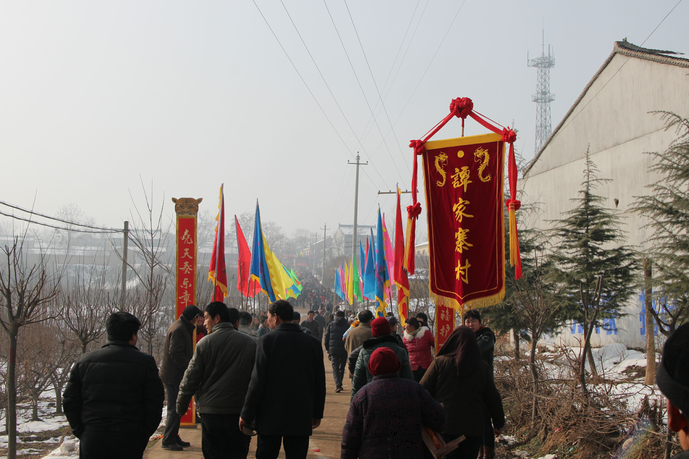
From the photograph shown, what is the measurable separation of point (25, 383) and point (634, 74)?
21.3 metres

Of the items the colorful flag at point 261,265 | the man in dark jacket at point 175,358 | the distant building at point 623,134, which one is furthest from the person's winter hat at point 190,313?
the distant building at point 623,134

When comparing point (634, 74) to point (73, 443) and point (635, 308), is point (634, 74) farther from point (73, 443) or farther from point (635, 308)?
point (73, 443)

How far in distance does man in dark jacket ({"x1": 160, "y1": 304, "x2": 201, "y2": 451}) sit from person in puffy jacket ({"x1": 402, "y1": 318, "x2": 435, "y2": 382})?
315cm

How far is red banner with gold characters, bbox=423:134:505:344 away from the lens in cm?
648

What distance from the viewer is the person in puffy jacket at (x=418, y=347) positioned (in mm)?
7961

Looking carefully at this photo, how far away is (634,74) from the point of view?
17609 millimetres

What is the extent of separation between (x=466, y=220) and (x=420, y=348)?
235 cm

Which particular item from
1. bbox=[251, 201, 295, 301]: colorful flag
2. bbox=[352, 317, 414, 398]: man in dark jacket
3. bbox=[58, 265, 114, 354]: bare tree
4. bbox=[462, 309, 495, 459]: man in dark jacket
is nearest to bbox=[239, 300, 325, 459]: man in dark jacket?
bbox=[352, 317, 414, 398]: man in dark jacket

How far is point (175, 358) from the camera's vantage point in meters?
6.73

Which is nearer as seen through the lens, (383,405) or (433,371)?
(383,405)

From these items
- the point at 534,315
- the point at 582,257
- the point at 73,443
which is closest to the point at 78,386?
the point at 73,443

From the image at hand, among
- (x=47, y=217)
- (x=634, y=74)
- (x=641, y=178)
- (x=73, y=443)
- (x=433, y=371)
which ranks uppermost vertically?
(x=634, y=74)

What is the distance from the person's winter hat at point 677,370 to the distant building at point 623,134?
14.6m

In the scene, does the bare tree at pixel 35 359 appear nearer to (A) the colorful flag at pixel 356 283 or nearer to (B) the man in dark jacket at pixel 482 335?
→ (A) the colorful flag at pixel 356 283
